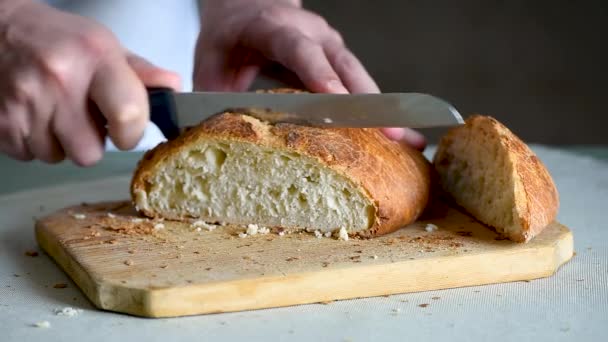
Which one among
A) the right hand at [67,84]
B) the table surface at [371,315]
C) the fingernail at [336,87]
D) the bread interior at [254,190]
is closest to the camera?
the table surface at [371,315]

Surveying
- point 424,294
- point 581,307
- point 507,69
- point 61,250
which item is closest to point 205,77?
point 61,250

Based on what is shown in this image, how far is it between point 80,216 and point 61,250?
25 cm

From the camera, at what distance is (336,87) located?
221cm

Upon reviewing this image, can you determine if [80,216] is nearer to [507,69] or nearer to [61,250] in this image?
[61,250]

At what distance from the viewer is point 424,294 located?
1772 millimetres

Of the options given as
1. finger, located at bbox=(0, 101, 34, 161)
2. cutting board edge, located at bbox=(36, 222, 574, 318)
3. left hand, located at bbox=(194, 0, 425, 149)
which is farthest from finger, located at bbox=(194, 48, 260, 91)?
cutting board edge, located at bbox=(36, 222, 574, 318)

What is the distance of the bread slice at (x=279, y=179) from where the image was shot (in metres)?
1.99

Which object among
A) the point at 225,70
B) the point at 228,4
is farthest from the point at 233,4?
the point at 225,70

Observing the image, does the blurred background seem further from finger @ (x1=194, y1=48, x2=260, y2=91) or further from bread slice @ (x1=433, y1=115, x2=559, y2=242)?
bread slice @ (x1=433, y1=115, x2=559, y2=242)

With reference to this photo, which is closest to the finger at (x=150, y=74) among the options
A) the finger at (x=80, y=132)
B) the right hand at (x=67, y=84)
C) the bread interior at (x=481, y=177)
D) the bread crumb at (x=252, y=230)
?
the right hand at (x=67, y=84)

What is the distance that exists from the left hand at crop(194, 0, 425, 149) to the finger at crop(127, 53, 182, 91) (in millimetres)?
452

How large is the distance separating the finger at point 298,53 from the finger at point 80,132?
0.58 metres

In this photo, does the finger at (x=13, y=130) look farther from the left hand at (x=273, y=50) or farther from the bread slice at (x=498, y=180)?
the bread slice at (x=498, y=180)

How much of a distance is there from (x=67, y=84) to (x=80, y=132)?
124 millimetres
